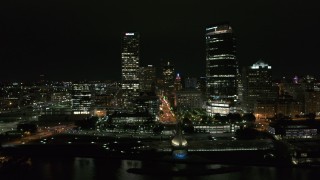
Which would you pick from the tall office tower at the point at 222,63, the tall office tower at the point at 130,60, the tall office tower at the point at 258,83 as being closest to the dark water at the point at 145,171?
the tall office tower at the point at 258,83

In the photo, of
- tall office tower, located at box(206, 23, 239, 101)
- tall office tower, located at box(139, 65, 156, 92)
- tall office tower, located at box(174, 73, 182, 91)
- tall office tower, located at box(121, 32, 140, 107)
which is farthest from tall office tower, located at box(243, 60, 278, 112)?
tall office tower, located at box(139, 65, 156, 92)

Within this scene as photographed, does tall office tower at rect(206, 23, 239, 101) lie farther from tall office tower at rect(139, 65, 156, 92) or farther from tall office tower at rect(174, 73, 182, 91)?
tall office tower at rect(139, 65, 156, 92)

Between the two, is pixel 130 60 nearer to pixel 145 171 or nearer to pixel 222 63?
pixel 222 63

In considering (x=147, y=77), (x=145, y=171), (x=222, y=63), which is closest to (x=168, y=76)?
(x=147, y=77)

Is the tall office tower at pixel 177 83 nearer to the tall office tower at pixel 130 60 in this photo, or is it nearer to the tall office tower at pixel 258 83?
the tall office tower at pixel 130 60

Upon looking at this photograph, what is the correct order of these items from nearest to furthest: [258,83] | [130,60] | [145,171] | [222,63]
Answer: [145,171] → [258,83] → [222,63] → [130,60]
